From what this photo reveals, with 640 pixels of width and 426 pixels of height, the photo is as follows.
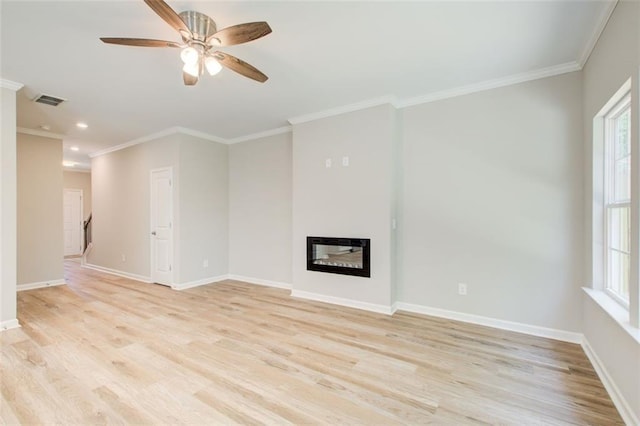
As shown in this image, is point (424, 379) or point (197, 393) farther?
point (424, 379)

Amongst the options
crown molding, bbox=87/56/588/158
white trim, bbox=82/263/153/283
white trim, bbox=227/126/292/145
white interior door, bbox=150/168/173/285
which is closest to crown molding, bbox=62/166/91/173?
white trim, bbox=82/263/153/283

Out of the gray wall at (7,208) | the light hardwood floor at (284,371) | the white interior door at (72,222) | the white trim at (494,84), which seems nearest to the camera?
the light hardwood floor at (284,371)

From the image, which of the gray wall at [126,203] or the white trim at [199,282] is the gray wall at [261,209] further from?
the gray wall at [126,203]

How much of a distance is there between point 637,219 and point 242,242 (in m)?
5.04

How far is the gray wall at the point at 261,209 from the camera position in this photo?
16.1ft

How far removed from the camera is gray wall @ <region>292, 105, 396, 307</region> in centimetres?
361

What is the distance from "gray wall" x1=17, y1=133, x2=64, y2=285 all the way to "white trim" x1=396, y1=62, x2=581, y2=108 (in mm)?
5900

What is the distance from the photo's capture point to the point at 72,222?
867 cm

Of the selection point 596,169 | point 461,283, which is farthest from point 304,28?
point 461,283

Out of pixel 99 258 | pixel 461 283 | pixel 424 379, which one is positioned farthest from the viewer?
pixel 99 258

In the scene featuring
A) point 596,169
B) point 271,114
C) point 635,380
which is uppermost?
point 271,114

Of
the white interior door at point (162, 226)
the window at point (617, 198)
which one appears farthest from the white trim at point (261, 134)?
the window at point (617, 198)

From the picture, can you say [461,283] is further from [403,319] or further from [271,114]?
[271,114]

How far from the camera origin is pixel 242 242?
547 centimetres
